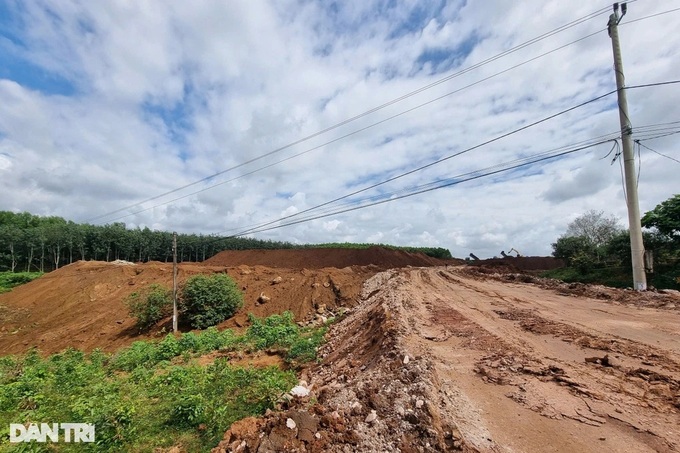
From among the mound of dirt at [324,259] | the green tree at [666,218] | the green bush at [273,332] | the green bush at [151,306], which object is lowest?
the green bush at [273,332]

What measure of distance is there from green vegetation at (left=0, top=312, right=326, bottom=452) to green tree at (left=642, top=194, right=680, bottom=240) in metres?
16.6

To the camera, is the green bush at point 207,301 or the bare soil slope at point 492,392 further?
the green bush at point 207,301

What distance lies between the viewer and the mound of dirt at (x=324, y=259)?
3288 cm

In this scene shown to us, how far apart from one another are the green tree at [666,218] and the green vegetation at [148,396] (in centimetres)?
1665

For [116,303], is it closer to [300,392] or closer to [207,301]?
[207,301]

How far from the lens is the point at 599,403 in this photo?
13.1ft

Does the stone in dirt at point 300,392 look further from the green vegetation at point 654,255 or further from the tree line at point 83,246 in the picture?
the tree line at point 83,246

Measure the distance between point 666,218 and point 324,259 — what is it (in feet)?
82.7

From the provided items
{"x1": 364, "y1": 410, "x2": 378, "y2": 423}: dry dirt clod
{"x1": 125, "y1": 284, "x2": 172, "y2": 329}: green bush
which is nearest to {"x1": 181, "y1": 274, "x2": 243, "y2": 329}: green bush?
{"x1": 125, "y1": 284, "x2": 172, "y2": 329}: green bush

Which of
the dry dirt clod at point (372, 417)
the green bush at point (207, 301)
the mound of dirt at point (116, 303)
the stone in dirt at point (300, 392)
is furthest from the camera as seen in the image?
the mound of dirt at point (116, 303)

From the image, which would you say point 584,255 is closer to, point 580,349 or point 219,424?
point 580,349

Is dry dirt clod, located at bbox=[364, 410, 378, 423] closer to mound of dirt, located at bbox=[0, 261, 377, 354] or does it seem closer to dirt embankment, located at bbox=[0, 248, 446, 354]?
mound of dirt, located at bbox=[0, 261, 377, 354]

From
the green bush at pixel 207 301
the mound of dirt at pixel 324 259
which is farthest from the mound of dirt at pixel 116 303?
the mound of dirt at pixel 324 259

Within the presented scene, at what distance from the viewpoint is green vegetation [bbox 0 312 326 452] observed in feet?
16.2
